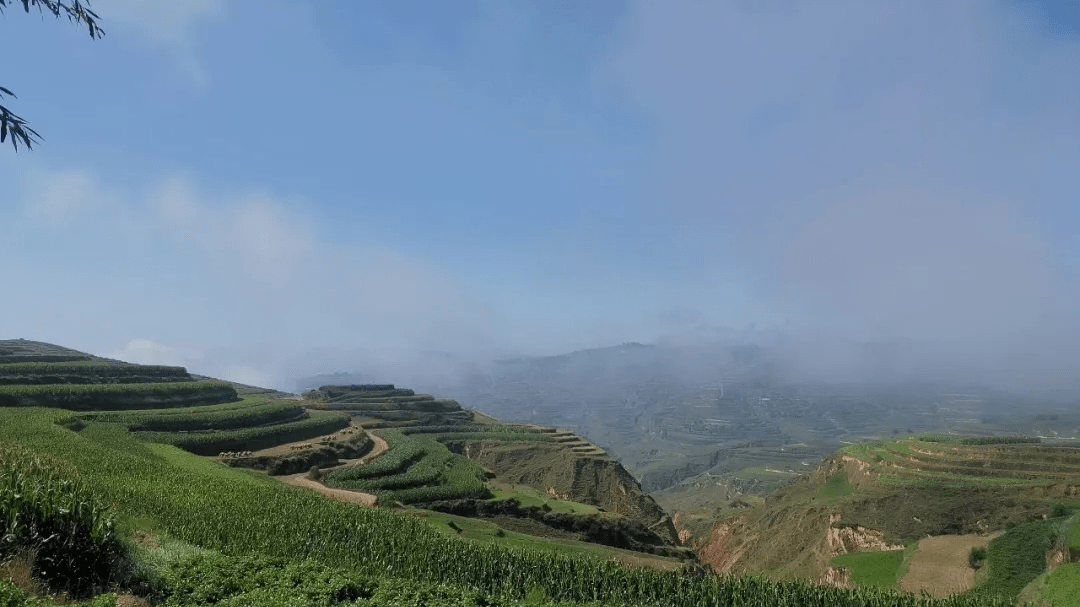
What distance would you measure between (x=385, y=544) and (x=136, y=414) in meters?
45.3

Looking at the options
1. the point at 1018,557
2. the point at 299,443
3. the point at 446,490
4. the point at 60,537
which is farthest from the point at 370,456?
the point at 1018,557

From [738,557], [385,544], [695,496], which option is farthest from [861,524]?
[695,496]

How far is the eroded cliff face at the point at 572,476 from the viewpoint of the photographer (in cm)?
8012

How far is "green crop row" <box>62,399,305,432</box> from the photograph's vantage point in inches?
2277

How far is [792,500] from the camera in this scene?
99.7 metres

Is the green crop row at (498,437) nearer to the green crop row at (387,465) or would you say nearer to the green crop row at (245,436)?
the green crop row at (387,465)

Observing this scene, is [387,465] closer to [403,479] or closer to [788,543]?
[403,479]

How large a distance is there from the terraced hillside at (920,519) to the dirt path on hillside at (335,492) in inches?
1634

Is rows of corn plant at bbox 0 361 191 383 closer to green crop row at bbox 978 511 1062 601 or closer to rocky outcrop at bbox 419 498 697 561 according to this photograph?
rocky outcrop at bbox 419 498 697 561

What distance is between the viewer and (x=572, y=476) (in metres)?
85.9

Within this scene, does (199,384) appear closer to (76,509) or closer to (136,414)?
(136,414)

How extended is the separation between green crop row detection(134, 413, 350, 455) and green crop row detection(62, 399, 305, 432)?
1.98 m

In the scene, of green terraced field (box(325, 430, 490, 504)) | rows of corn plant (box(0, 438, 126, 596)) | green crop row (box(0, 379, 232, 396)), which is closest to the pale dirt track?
green terraced field (box(325, 430, 490, 504))

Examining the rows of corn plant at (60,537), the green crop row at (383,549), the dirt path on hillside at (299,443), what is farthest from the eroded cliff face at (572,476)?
the rows of corn plant at (60,537)
